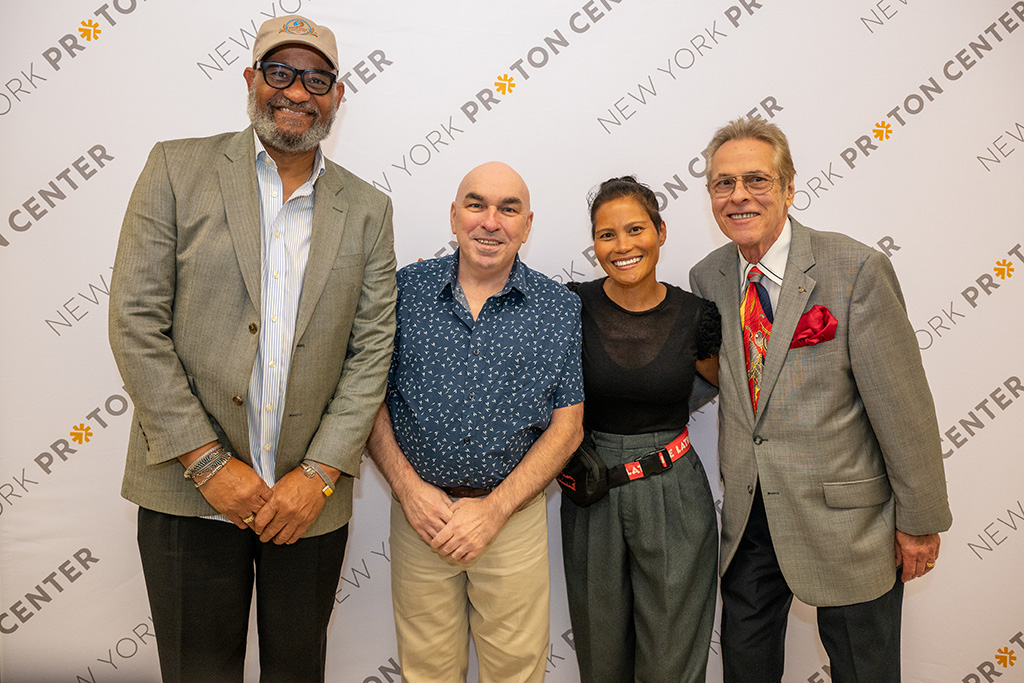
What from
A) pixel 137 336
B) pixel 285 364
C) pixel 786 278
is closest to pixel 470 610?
pixel 285 364

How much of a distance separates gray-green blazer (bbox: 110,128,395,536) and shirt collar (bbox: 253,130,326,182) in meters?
0.03

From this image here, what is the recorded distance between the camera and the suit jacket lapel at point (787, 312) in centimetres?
176

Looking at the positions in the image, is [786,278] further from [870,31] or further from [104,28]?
[104,28]

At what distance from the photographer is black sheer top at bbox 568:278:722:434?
1887mm

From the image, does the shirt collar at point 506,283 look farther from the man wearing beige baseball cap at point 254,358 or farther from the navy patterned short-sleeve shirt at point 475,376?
the man wearing beige baseball cap at point 254,358

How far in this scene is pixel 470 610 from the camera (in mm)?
1999

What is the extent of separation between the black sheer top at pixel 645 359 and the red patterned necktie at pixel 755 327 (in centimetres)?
8

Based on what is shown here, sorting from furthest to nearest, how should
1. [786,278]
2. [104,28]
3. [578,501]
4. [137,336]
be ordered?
[104,28] → [578,501] → [786,278] → [137,336]

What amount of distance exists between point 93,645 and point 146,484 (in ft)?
4.38

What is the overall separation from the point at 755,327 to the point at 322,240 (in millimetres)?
1219

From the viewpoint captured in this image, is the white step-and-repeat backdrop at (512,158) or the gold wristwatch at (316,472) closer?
the gold wristwatch at (316,472)

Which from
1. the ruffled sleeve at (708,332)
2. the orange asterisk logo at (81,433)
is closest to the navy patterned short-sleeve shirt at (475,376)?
the ruffled sleeve at (708,332)

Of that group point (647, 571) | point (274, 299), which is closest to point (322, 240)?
point (274, 299)

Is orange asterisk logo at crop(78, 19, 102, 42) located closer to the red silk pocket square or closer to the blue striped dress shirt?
the blue striped dress shirt
